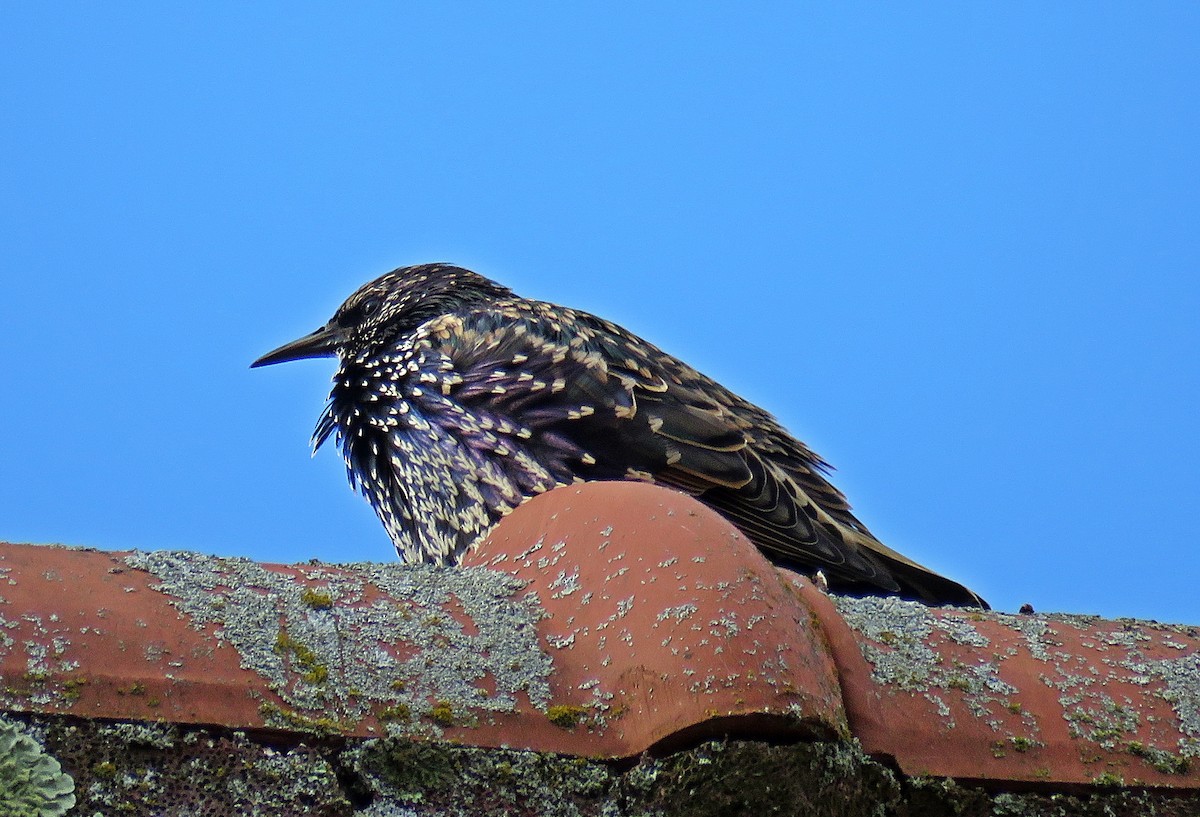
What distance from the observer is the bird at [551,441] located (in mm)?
5043

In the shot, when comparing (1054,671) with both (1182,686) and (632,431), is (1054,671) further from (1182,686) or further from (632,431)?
(632,431)

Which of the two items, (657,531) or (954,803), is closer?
(954,803)

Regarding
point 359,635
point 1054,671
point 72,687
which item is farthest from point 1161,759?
point 72,687

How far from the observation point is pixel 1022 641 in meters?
3.05

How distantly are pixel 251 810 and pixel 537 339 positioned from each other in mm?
3336

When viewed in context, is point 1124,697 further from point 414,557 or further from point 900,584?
point 414,557

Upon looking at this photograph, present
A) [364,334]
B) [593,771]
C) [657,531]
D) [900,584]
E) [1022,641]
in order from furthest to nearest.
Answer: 1. [364,334]
2. [900,584]
3. [1022,641]
4. [657,531]
5. [593,771]

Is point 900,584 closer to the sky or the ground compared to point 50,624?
closer to the sky

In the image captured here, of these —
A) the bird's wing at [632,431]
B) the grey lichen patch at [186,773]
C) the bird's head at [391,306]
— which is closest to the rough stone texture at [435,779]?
the grey lichen patch at [186,773]

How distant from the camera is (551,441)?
5.06 meters

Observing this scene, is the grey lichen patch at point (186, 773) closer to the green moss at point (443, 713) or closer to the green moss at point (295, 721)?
the green moss at point (295, 721)

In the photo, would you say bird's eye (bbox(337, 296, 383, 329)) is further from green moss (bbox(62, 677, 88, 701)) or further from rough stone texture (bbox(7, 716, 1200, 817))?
green moss (bbox(62, 677, 88, 701))

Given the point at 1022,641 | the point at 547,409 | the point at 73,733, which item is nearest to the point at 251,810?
the point at 73,733

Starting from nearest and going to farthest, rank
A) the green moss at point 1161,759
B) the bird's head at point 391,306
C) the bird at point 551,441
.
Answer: the green moss at point 1161,759
the bird at point 551,441
the bird's head at point 391,306
